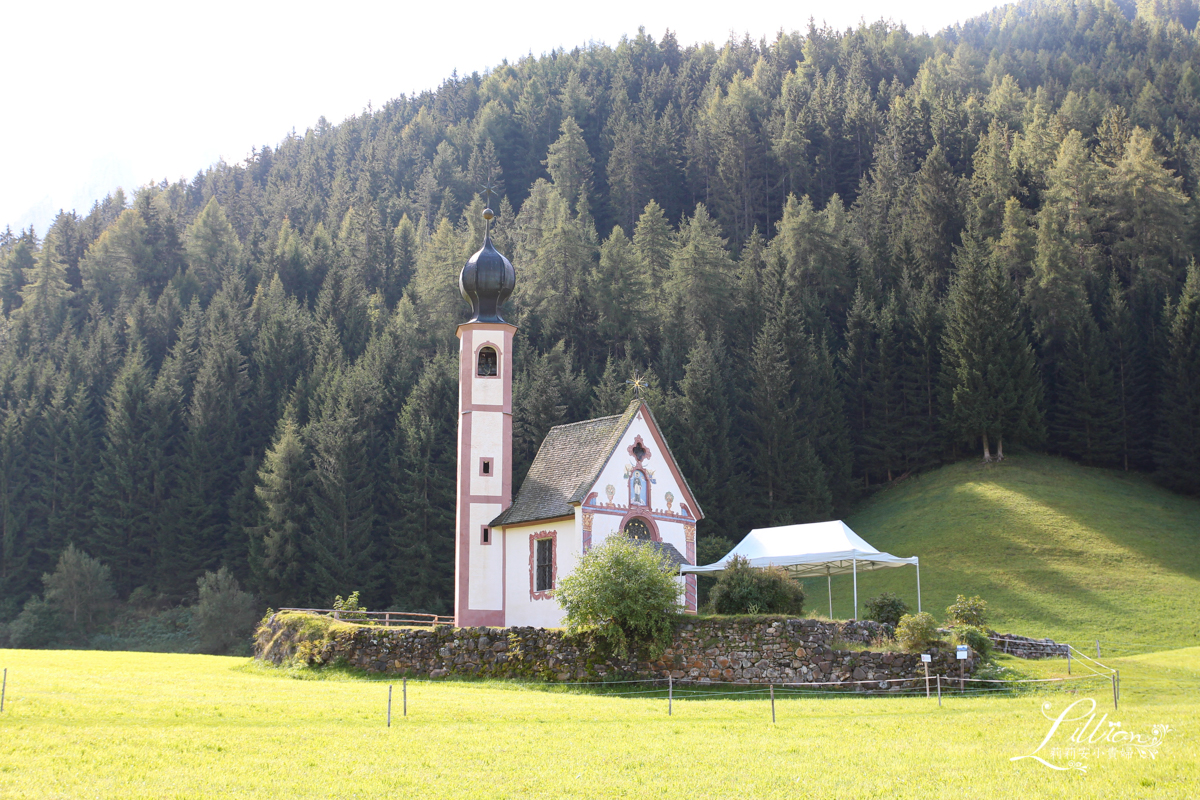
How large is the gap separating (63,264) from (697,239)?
180 feet

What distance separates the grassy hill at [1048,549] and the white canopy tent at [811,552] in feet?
30.1

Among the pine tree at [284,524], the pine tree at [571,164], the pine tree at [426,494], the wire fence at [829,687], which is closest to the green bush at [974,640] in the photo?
the wire fence at [829,687]

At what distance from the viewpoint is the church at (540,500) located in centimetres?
3425

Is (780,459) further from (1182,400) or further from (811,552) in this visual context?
(811,552)

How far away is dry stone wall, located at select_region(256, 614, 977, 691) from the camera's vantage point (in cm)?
2539

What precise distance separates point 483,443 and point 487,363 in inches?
121

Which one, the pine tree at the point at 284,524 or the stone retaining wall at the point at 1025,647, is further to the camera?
the pine tree at the point at 284,524

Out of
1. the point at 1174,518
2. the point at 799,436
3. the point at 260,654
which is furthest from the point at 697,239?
the point at 260,654

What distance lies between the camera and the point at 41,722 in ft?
55.9

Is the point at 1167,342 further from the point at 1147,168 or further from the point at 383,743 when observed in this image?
Answer: the point at 383,743

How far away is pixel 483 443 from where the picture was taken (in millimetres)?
37156

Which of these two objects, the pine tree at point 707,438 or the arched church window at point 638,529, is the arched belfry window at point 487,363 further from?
the pine tree at point 707,438

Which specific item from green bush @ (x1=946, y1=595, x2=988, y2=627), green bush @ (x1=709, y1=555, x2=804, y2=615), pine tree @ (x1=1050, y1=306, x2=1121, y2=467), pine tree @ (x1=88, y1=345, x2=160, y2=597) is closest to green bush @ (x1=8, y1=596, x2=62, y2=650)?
pine tree @ (x1=88, y1=345, x2=160, y2=597)

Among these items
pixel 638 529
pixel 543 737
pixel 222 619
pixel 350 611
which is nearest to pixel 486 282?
pixel 638 529
